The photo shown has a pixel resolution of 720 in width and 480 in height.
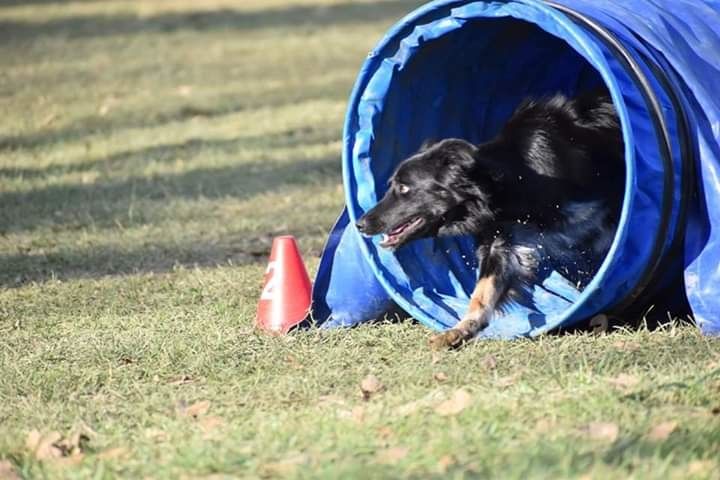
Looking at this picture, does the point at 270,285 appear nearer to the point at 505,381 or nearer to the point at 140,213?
the point at 505,381

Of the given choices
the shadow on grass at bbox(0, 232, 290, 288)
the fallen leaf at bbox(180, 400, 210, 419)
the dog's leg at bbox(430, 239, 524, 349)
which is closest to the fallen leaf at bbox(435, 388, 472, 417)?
the fallen leaf at bbox(180, 400, 210, 419)

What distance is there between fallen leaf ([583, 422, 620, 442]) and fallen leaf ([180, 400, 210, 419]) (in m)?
1.60

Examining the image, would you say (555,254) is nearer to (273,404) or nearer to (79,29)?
(273,404)

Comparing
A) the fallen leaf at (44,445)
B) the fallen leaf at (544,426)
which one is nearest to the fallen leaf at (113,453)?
the fallen leaf at (44,445)

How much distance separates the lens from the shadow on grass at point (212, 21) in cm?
2127

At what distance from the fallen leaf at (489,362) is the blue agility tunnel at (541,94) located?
46 centimetres

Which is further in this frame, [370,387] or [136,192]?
[136,192]

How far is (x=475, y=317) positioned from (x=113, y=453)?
228 cm

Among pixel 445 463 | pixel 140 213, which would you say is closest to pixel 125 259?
pixel 140 213

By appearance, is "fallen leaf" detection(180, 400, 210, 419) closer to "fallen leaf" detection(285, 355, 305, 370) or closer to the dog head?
"fallen leaf" detection(285, 355, 305, 370)

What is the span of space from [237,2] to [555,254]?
19140 millimetres

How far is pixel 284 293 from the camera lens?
6.82m

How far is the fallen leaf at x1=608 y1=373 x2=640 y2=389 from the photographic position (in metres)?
5.05

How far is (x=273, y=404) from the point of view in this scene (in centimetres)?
541
